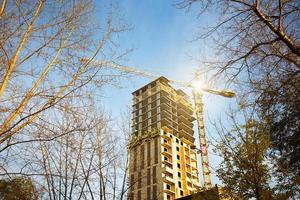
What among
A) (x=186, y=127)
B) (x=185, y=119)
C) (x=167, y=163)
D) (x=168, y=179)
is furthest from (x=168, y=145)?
(x=185, y=119)

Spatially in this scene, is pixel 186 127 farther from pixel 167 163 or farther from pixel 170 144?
pixel 167 163

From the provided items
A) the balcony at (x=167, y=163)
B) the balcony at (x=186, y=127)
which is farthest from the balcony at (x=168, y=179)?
the balcony at (x=186, y=127)

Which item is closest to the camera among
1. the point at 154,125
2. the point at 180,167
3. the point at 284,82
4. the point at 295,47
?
the point at 295,47

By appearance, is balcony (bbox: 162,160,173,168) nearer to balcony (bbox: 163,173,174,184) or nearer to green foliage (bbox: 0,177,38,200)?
balcony (bbox: 163,173,174,184)

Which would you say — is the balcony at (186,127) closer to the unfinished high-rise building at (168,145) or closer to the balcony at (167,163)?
the unfinished high-rise building at (168,145)

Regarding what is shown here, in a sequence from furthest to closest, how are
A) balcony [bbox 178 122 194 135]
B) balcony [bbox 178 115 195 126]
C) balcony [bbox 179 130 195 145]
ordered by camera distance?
balcony [bbox 178 115 195 126]
balcony [bbox 178 122 194 135]
balcony [bbox 179 130 195 145]

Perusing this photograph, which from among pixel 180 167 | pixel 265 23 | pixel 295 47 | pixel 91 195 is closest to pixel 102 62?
pixel 265 23

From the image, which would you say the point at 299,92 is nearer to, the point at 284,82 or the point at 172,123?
the point at 284,82

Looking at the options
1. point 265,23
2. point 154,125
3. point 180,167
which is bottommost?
point 265,23

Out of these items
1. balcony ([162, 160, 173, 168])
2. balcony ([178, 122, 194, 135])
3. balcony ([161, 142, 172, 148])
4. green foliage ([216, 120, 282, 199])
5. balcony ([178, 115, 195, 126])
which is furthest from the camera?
balcony ([178, 115, 195, 126])

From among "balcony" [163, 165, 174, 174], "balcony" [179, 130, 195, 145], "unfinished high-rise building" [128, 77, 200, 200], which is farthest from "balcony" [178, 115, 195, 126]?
"balcony" [163, 165, 174, 174]

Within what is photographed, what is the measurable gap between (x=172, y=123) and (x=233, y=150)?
175 ft

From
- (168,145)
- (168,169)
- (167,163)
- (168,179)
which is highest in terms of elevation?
(168,145)

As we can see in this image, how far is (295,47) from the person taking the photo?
4.89 metres
